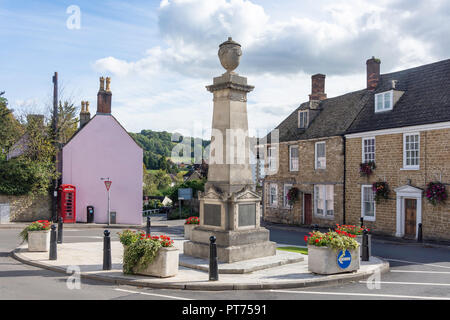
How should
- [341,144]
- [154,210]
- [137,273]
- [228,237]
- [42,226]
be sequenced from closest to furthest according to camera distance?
[137,273] → [228,237] → [42,226] → [341,144] → [154,210]

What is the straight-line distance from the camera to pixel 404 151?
21.6 m

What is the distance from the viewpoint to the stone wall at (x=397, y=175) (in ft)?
64.0

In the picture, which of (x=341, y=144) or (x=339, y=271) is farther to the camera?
(x=341, y=144)

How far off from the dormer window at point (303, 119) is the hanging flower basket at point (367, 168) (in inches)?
280

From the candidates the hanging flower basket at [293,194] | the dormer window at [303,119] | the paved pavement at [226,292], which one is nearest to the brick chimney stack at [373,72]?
the dormer window at [303,119]

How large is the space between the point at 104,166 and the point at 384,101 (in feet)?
61.0

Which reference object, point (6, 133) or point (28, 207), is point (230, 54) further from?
point (6, 133)

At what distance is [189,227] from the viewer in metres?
18.2

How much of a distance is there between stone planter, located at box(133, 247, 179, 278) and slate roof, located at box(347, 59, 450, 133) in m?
15.6

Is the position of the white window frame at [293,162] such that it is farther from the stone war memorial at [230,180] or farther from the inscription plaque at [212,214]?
the inscription plaque at [212,214]

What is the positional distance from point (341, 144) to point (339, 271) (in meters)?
16.2

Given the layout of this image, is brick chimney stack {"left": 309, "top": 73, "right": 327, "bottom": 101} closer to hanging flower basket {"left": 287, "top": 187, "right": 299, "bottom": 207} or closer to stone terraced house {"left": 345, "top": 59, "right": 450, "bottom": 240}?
stone terraced house {"left": 345, "top": 59, "right": 450, "bottom": 240}
